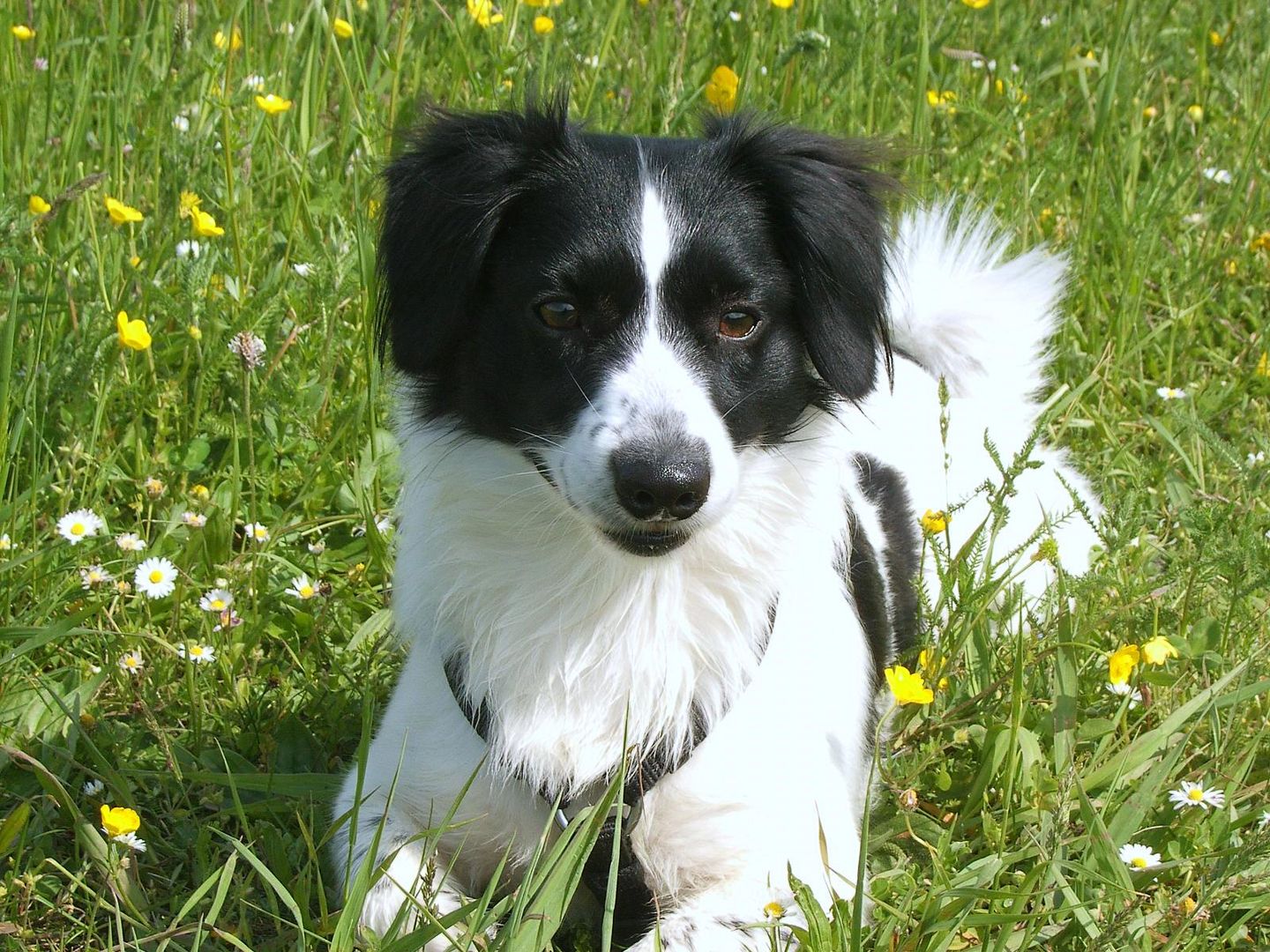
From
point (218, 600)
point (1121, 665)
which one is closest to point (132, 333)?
point (218, 600)

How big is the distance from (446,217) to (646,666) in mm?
844

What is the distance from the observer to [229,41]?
380 centimetres

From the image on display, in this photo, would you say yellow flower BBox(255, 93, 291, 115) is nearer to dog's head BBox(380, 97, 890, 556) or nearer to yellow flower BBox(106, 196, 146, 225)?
yellow flower BBox(106, 196, 146, 225)

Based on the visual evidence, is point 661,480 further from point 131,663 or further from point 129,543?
point 129,543

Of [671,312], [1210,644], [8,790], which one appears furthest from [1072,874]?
[8,790]

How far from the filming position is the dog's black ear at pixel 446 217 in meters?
2.36

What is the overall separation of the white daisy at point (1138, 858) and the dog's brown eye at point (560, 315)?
1247 millimetres

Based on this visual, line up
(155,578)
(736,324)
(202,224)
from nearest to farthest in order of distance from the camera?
(736,324), (155,578), (202,224)

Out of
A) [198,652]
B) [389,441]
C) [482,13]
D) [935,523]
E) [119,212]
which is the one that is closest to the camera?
[935,523]

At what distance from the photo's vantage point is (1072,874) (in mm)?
2357

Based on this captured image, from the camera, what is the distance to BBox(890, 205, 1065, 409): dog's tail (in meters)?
3.76

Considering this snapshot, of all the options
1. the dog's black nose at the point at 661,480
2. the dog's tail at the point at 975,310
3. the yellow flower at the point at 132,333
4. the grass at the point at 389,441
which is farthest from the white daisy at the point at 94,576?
the dog's tail at the point at 975,310

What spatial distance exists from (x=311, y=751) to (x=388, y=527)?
2.23 feet

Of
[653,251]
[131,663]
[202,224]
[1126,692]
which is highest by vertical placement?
[653,251]
